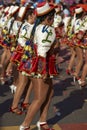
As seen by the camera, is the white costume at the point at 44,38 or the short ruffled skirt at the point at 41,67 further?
the short ruffled skirt at the point at 41,67

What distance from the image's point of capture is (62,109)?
25.2 feet

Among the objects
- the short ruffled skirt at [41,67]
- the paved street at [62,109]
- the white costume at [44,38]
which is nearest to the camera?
the white costume at [44,38]

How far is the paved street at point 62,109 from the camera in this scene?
6.75 meters

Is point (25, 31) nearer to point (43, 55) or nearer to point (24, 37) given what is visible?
point (24, 37)

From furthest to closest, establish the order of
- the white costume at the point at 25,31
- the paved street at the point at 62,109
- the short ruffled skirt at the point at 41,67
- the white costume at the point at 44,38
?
the white costume at the point at 25,31 < the paved street at the point at 62,109 < the short ruffled skirt at the point at 41,67 < the white costume at the point at 44,38

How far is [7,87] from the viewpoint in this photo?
9492 mm

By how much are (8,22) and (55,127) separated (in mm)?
3503

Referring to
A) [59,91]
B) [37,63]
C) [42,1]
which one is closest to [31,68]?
[37,63]

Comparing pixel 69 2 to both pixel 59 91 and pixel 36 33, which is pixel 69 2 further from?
pixel 36 33

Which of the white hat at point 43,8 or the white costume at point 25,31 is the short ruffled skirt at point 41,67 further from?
the white costume at point 25,31

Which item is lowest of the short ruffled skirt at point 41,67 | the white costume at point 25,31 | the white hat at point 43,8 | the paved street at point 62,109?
the paved street at point 62,109

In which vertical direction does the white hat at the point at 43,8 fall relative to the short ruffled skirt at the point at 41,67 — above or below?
above

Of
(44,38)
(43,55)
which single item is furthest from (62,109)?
(44,38)

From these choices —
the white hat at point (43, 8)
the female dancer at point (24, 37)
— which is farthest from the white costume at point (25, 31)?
the white hat at point (43, 8)
